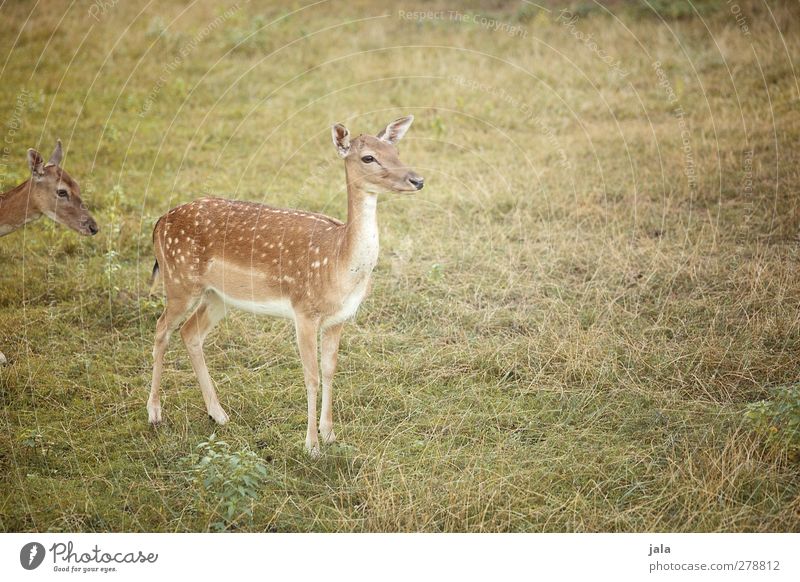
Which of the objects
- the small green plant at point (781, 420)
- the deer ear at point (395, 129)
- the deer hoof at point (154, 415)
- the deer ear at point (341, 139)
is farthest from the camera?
the deer hoof at point (154, 415)

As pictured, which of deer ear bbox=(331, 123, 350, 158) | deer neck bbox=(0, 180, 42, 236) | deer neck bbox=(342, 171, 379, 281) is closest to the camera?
deer neck bbox=(342, 171, 379, 281)

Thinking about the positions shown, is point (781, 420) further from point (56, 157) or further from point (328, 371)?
point (56, 157)

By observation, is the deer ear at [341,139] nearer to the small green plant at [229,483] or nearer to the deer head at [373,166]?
the deer head at [373,166]

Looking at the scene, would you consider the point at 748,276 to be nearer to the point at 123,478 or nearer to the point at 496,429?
the point at 496,429

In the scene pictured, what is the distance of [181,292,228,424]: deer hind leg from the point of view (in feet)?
19.9

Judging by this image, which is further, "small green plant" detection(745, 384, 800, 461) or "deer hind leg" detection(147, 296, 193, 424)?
"deer hind leg" detection(147, 296, 193, 424)

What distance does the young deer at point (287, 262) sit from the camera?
5477mm

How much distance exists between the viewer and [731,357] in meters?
6.33

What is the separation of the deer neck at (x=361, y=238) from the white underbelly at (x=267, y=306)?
53cm

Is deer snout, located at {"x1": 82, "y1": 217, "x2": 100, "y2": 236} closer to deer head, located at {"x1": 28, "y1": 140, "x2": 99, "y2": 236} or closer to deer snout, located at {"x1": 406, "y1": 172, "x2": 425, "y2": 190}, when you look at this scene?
deer head, located at {"x1": 28, "y1": 140, "x2": 99, "y2": 236}

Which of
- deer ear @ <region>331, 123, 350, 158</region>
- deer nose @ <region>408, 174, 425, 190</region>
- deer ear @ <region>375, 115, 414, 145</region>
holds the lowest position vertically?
deer nose @ <region>408, 174, 425, 190</region>

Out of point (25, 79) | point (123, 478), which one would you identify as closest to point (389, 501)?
point (123, 478)

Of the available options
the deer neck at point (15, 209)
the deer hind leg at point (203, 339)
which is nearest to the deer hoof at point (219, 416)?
the deer hind leg at point (203, 339)

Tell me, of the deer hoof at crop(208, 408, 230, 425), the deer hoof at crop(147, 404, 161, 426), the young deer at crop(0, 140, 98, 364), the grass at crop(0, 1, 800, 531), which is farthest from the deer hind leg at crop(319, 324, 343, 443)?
the young deer at crop(0, 140, 98, 364)
